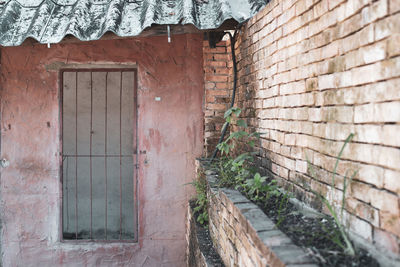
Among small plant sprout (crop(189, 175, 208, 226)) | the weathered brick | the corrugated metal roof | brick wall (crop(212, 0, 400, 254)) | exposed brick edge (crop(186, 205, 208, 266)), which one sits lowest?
exposed brick edge (crop(186, 205, 208, 266))

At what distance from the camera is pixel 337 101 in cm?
176

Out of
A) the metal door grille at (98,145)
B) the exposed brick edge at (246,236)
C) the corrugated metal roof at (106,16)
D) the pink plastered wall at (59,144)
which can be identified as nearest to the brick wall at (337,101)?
the exposed brick edge at (246,236)

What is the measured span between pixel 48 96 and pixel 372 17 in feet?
12.4

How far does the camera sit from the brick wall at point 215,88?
4078 mm

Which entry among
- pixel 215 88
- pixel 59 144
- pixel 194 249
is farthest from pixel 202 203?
pixel 59 144

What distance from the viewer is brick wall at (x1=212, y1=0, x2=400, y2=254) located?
1.37 m

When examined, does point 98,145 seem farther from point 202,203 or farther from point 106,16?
point 106,16

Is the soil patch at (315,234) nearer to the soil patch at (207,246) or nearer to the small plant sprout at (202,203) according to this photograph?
the soil patch at (207,246)

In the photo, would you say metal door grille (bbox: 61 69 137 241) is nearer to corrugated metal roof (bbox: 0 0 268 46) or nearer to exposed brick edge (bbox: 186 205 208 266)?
exposed brick edge (bbox: 186 205 208 266)

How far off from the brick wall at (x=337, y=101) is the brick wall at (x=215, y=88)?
1192mm

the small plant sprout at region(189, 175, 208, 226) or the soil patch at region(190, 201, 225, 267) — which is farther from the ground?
the small plant sprout at region(189, 175, 208, 226)

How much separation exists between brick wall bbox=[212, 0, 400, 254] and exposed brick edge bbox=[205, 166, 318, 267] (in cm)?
34

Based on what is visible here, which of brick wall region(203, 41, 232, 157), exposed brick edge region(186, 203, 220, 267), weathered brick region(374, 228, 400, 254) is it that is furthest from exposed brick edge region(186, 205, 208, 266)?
weathered brick region(374, 228, 400, 254)

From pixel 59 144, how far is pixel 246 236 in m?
3.07
